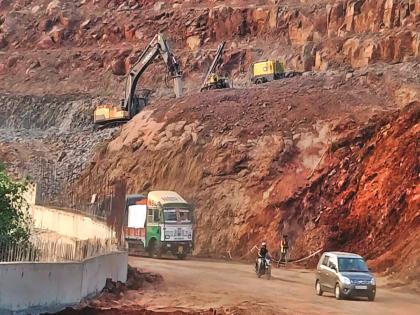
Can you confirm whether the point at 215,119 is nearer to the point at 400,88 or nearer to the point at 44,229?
the point at 400,88

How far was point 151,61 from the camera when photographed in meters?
57.7

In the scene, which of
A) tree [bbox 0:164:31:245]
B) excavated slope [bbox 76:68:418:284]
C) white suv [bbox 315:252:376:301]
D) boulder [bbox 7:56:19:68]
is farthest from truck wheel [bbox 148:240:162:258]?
boulder [bbox 7:56:19:68]

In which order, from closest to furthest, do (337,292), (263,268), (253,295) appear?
1. (337,292)
2. (253,295)
3. (263,268)

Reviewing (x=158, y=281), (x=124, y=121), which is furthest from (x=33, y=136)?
(x=158, y=281)

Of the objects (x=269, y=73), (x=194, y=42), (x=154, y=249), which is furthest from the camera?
(x=194, y=42)

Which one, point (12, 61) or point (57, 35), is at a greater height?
point (57, 35)

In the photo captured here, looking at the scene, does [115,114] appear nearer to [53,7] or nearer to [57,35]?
[57,35]

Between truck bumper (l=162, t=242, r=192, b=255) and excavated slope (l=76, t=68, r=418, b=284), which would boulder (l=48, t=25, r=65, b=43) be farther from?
truck bumper (l=162, t=242, r=192, b=255)

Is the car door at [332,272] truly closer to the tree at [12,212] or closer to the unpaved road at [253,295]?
the unpaved road at [253,295]

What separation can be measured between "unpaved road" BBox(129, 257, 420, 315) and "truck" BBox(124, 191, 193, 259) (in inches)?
130

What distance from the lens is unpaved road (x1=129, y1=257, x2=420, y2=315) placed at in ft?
70.8

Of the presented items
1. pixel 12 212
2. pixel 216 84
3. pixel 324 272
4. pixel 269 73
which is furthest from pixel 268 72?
pixel 12 212

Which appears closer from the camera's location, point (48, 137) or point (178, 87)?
point (178, 87)

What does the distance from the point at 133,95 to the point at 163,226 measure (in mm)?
25271
